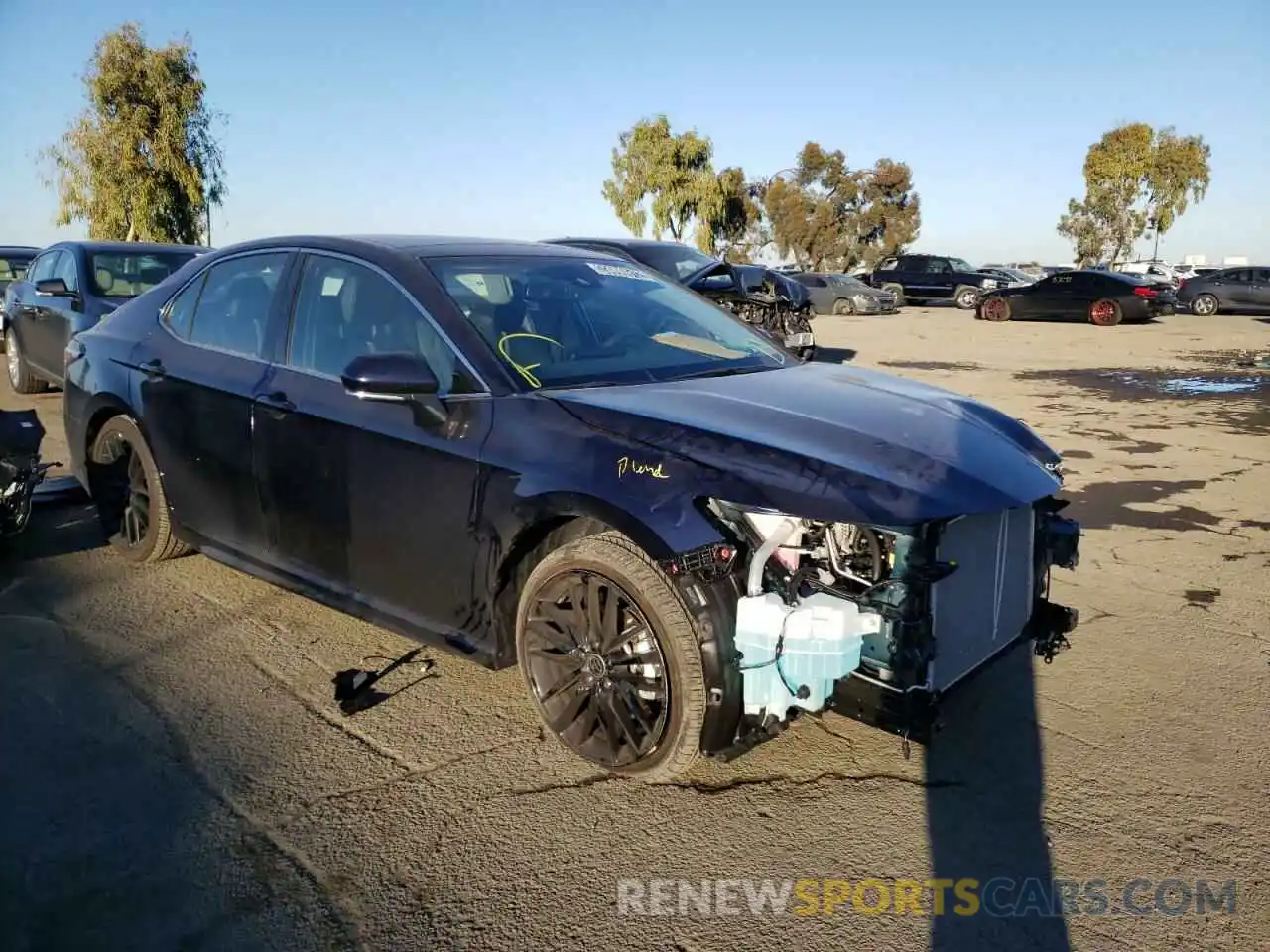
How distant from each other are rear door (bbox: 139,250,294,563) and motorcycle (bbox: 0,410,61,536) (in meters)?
0.88

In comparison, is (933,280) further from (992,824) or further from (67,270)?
(992,824)

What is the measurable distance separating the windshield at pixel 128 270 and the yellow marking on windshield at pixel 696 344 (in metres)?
6.58

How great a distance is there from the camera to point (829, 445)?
2891mm

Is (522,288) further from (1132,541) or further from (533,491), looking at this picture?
(1132,541)

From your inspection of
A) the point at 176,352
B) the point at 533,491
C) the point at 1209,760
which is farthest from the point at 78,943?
the point at 1209,760

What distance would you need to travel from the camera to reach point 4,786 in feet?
9.78

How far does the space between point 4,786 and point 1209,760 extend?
379cm

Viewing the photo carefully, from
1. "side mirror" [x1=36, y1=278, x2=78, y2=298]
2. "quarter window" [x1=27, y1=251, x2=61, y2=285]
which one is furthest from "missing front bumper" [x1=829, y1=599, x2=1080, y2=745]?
"quarter window" [x1=27, y1=251, x2=61, y2=285]

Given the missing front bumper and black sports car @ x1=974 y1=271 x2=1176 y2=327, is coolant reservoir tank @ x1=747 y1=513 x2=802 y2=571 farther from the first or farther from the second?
black sports car @ x1=974 y1=271 x2=1176 y2=327

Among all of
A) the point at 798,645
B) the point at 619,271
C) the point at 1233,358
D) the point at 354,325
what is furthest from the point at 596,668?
the point at 1233,358

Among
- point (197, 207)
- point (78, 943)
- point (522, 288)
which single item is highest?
point (197, 207)

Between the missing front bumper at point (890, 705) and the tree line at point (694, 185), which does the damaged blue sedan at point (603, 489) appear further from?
the tree line at point (694, 185)

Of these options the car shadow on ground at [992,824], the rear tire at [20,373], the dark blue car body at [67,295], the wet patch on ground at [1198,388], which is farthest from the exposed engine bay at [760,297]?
the car shadow on ground at [992,824]

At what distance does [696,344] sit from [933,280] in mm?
33702
